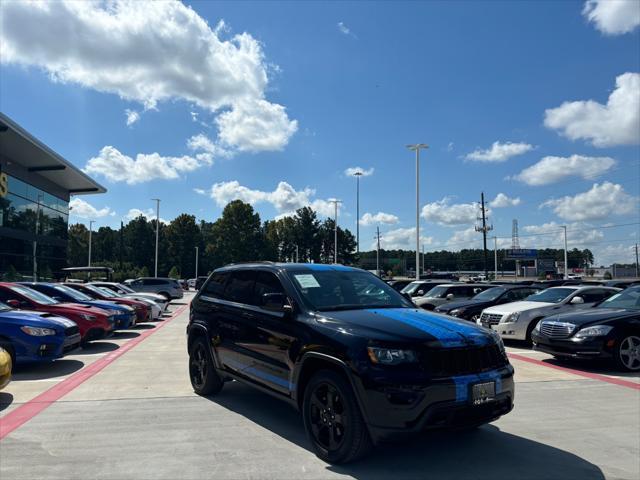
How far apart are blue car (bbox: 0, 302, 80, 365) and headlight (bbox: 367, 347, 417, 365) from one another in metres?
6.55

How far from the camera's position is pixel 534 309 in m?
11.8

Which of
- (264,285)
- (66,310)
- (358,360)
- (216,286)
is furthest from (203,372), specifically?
(66,310)

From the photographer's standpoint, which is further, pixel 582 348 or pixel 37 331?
pixel 582 348


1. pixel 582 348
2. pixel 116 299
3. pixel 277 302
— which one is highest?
pixel 277 302

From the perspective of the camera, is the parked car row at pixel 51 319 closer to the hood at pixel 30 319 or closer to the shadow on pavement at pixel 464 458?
the hood at pixel 30 319

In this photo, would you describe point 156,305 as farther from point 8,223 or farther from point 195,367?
point 8,223

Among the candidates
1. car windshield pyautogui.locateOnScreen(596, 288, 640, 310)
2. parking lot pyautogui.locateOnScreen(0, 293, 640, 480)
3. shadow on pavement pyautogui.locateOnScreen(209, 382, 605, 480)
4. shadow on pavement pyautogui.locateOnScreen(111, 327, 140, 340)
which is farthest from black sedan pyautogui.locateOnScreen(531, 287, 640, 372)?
shadow on pavement pyautogui.locateOnScreen(111, 327, 140, 340)

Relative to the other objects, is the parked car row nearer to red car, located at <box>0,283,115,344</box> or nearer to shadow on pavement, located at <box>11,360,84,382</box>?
red car, located at <box>0,283,115,344</box>

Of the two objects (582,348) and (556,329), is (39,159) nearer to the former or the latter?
(556,329)

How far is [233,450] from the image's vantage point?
15.3 ft

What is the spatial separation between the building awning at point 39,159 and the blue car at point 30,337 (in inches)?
892

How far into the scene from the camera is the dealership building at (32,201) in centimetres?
3212

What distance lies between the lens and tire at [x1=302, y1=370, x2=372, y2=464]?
159 inches

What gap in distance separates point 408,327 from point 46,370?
23.8ft
